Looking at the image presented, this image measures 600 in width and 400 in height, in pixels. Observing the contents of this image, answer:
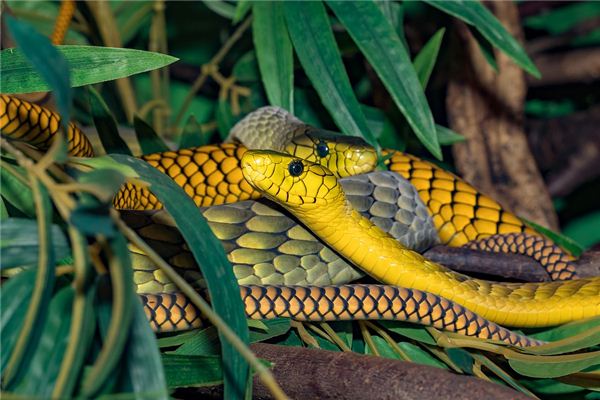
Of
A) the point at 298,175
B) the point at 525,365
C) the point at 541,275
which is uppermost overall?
the point at 298,175

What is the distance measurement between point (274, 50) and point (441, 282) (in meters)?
0.60

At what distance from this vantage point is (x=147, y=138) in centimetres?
158

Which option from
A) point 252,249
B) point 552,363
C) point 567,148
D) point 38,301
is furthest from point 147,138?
point 567,148

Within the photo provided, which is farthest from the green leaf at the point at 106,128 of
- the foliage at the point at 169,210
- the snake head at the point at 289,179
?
the snake head at the point at 289,179

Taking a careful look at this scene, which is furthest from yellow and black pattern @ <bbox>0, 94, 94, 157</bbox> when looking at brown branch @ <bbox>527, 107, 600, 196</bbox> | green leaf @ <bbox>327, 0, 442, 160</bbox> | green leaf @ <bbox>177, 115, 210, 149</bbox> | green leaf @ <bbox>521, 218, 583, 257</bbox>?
brown branch @ <bbox>527, 107, 600, 196</bbox>

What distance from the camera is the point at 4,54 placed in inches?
37.5

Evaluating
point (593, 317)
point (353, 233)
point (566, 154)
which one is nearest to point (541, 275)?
point (593, 317)

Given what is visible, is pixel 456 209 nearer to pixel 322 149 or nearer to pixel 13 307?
pixel 322 149

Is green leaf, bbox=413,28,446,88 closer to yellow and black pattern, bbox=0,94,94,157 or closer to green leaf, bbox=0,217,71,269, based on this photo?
→ yellow and black pattern, bbox=0,94,94,157

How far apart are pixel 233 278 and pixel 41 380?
9.0 inches

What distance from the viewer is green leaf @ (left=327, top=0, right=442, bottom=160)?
1354 millimetres

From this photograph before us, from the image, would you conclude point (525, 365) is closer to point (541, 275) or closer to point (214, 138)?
point (541, 275)

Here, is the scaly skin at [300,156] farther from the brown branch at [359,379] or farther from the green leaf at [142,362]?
the green leaf at [142,362]

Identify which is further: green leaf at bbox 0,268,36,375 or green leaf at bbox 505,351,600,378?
green leaf at bbox 505,351,600,378
